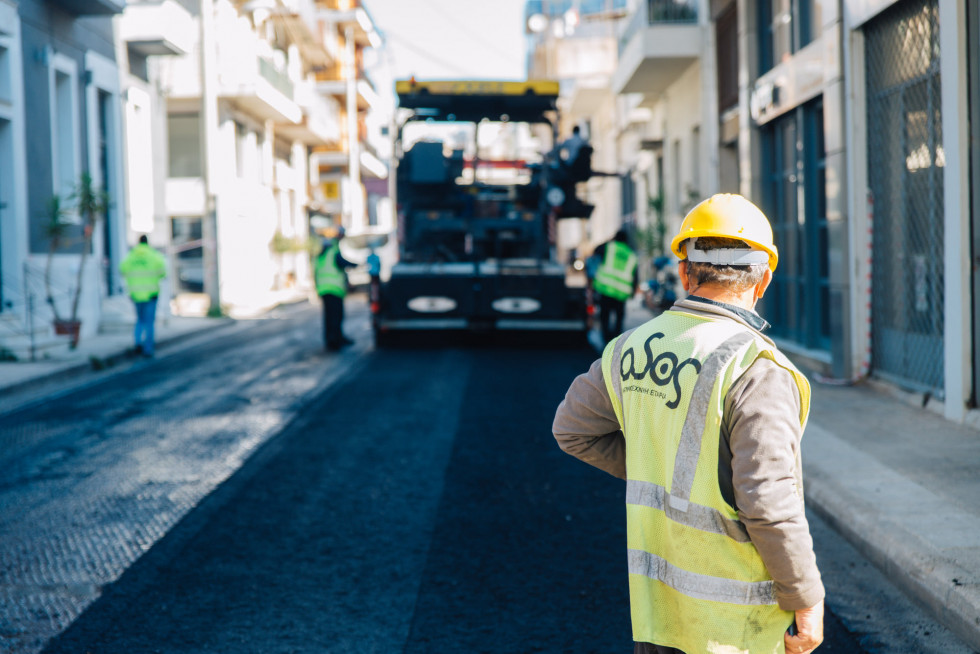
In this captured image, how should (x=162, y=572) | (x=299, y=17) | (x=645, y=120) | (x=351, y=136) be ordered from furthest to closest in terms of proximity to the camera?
(x=351, y=136)
(x=299, y=17)
(x=645, y=120)
(x=162, y=572)

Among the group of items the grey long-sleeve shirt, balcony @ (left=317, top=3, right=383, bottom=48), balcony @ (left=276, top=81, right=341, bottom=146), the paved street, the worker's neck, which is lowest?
the paved street

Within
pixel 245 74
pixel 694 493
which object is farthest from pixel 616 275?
pixel 245 74

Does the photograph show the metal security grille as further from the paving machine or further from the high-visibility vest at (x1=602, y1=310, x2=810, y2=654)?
the high-visibility vest at (x1=602, y1=310, x2=810, y2=654)

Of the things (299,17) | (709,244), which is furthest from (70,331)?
(299,17)

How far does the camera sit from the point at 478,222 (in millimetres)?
15656

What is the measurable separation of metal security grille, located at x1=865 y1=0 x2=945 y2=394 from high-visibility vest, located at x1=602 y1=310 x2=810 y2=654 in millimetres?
6714

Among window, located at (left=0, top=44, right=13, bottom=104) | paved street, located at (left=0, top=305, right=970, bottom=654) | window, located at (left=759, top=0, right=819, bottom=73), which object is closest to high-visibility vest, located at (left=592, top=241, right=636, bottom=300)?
window, located at (left=759, top=0, right=819, bottom=73)

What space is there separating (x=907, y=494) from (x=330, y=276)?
10.6m

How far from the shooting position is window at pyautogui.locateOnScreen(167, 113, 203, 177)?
2909 centimetres

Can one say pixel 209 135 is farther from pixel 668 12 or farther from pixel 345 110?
pixel 345 110

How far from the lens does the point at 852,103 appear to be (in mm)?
9859

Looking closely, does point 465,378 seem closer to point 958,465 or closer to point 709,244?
point 958,465

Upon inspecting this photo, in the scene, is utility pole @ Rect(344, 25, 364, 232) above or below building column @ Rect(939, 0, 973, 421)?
above

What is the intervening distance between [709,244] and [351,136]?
45043 millimetres
